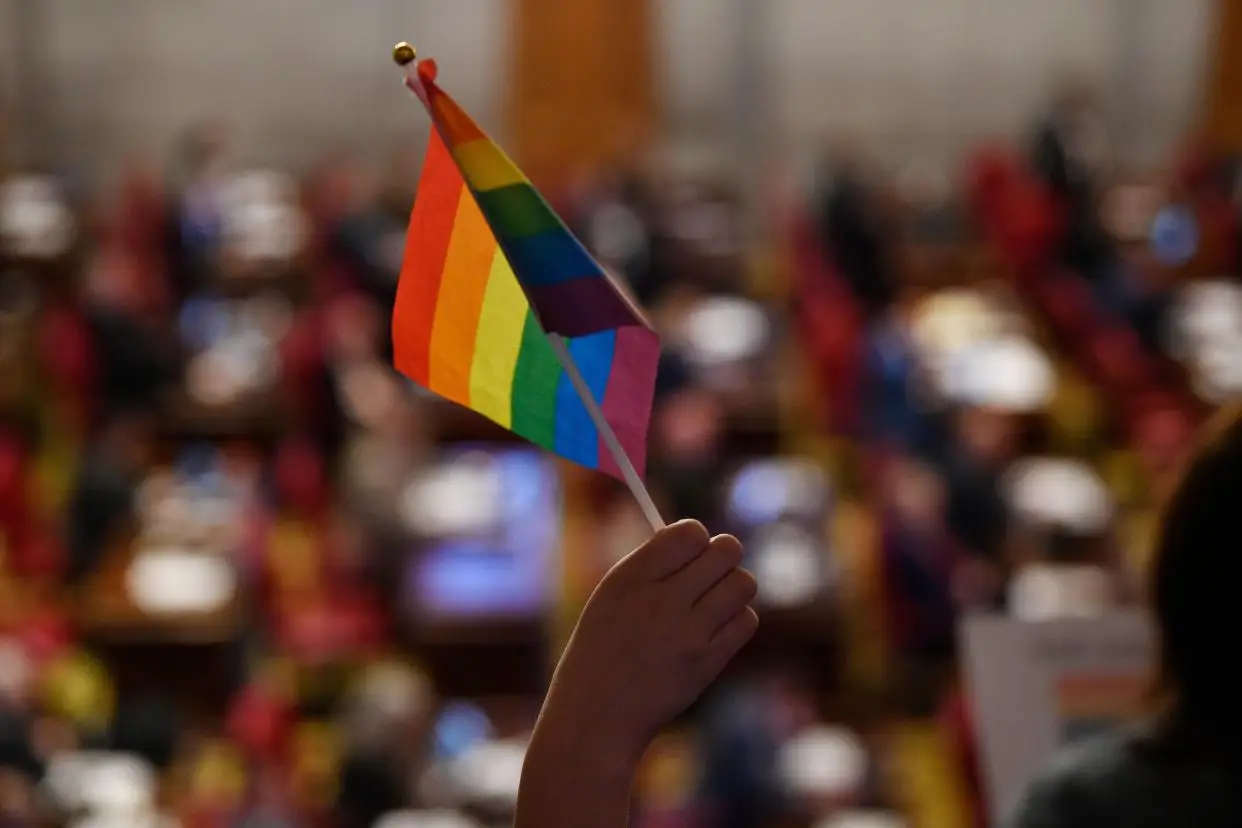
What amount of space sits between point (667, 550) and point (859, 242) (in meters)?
6.48

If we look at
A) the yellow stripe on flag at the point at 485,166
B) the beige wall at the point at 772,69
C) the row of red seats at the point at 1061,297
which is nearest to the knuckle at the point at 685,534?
the yellow stripe on flag at the point at 485,166

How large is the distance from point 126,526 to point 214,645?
0.59 m

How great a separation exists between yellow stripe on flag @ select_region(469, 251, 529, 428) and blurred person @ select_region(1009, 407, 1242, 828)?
1.38 feet

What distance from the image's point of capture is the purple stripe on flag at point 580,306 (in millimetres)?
983

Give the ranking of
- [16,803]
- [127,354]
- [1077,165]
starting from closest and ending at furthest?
[16,803] < [127,354] < [1077,165]

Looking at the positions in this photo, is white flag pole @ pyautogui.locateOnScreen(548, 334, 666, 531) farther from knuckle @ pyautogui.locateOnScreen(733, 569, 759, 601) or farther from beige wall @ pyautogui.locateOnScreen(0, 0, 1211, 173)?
beige wall @ pyautogui.locateOnScreen(0, 0, 1211, 173)

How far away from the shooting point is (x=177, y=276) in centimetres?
712

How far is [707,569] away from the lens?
0.89 metres

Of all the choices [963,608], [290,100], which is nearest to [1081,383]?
[963,608]

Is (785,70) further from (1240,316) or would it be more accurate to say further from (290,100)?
(1240,316)

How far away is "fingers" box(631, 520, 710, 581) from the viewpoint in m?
0.88

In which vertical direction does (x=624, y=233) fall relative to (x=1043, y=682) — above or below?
above

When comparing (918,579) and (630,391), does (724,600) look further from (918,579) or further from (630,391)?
(918,579)

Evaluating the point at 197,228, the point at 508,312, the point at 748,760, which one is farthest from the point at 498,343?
the point at 197,228
